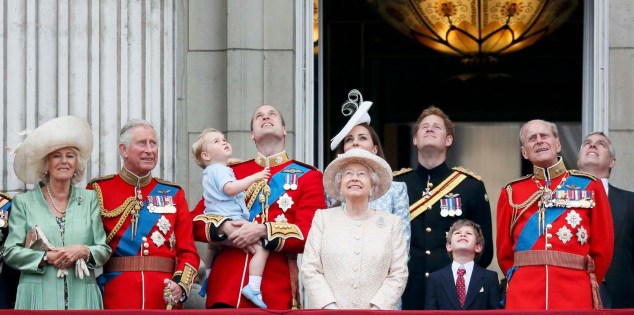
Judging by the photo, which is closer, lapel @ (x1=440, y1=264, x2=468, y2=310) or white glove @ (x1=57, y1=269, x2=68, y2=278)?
white glove @ (x1=57, y1=269, x2=68, y2=278)

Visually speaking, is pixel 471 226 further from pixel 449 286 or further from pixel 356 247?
pixel 356 247

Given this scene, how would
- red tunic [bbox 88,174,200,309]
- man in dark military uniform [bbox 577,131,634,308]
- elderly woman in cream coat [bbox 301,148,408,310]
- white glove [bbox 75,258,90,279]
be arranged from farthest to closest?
man in dark military uniform [bbox 577,131,634,308]
red tunic [bbox 88,174,200,309]
white glove [bbox 75,258,90,279]
elderly woman in cream coat [bbox 301,148,408,310]

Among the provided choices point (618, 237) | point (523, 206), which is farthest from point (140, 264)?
point (618, 237)

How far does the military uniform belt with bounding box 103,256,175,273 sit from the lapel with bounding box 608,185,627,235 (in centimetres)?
279

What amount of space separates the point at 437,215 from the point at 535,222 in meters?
0.74

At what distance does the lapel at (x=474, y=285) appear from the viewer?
11188 millimetres

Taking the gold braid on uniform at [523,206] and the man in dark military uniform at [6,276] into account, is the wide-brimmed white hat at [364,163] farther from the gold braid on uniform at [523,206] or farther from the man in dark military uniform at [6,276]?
the man in dark military uniform at [6,276]

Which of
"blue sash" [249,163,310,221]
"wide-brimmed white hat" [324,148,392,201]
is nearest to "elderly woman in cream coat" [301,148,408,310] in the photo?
"wide-brimmed white hat" [324,148,392,201]

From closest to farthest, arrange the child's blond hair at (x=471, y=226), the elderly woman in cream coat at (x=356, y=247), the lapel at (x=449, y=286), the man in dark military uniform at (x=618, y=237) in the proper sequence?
the elderly woman in cream coat at (x=356, y=247) → the lapel at (x=449, y=286) → the child's blond hair at (x=471, y=226) → the man in dark military uniform at (x=618, y=237)

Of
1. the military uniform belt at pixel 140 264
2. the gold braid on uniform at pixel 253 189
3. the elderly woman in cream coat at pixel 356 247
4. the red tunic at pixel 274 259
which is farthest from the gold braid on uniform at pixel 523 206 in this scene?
the military uniform belt at pixel 140 264

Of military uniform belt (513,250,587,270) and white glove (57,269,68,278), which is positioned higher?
military uniform belt (513,250,587,270)

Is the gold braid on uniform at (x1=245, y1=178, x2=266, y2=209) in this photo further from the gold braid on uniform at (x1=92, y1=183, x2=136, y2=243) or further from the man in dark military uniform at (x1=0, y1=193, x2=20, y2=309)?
the man in dark military uniform at (x1=0, y1=193, x2=20, y2=309)

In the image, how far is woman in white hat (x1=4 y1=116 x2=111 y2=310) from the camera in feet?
35.5

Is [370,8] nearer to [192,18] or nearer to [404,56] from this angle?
[404,56]
